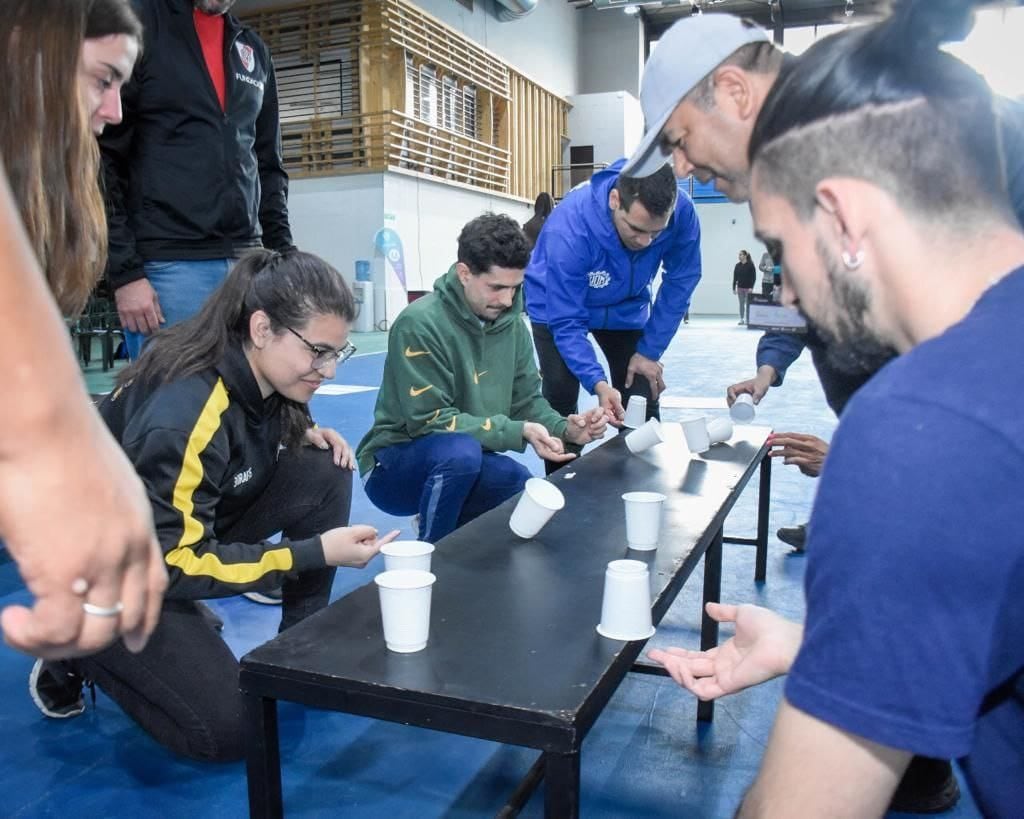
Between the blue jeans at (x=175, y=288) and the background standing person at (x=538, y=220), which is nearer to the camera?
the blue jeans at (x=175, y=288)

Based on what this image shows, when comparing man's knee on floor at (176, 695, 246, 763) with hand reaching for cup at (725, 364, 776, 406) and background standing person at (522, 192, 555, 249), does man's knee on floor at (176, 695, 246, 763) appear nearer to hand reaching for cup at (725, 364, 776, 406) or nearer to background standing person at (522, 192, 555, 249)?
hand reaching for cup at (725, 364, 776, 406)

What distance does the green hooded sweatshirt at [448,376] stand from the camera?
2.56 m

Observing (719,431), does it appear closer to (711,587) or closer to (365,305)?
(711,587)

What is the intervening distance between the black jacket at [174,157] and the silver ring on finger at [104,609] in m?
1.87

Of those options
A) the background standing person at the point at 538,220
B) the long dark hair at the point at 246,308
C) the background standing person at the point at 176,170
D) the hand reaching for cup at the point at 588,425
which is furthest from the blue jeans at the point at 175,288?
the background standing person at the point at 538,220

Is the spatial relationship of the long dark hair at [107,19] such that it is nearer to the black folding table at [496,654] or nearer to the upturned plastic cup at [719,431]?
the black folding table at [496,654]

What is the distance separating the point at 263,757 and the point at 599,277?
2468 mm

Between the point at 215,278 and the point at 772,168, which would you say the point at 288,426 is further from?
the point at 772,168

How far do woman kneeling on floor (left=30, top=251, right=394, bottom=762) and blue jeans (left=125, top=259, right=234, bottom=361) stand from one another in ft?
A: 1.51

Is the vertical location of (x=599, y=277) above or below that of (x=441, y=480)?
above

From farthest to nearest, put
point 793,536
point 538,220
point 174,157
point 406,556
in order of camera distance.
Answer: point 538,220 < point 793,536 < point 174,157 < point 406,556

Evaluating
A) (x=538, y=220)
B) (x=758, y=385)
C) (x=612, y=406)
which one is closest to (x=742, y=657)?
(x=612, y=406)

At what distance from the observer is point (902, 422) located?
59 cm

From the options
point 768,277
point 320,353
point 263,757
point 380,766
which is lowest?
point 380,766
